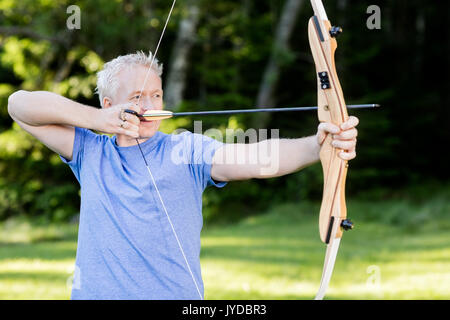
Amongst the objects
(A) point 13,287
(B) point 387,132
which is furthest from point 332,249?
(B) point 387,132

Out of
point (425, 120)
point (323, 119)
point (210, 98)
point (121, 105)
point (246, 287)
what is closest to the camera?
point (323, 119)

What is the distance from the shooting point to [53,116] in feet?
6.49

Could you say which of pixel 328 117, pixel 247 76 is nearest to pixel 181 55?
pixel 247 76

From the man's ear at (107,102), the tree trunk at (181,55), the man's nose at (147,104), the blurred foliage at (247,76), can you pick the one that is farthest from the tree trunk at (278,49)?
the man's nose at (147,104)

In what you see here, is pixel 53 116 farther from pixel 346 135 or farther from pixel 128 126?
pixel 346 135

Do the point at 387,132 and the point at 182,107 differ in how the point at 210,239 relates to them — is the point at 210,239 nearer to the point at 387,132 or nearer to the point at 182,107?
the point at 182,107

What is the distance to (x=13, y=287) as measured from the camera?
4809 mm

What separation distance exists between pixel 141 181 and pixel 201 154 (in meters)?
0.20

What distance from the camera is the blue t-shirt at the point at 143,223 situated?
6.08 ft

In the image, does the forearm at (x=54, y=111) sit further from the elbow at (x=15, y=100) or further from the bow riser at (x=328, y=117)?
the bow riser at (x=328, y=117)

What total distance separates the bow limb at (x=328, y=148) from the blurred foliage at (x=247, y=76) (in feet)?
25.7

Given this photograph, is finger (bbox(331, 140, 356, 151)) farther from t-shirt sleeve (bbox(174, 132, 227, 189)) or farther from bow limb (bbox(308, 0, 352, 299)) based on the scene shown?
t-shirt sleeve (bbox(174, 132, 227, 189))

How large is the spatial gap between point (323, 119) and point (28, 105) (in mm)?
942

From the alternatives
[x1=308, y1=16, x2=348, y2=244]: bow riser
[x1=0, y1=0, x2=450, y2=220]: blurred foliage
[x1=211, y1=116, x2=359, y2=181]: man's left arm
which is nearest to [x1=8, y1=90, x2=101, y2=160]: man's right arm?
[x1=211, y1=116, x2=359, y2=181]: man's left arm
